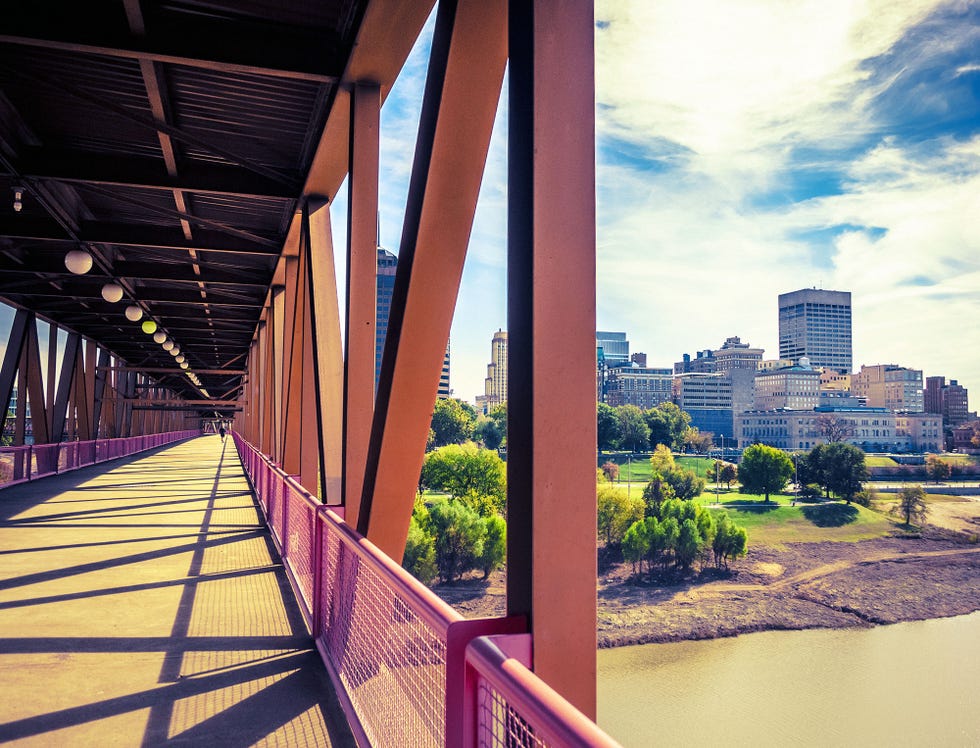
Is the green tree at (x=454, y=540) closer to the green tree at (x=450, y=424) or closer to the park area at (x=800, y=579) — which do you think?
the park area at (x=800, y=579)

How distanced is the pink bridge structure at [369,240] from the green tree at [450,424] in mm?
83771

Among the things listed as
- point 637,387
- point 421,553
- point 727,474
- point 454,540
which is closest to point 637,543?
point 454,540

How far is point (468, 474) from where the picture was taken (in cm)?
7850

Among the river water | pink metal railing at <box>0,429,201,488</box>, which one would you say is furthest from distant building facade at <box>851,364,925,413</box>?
pink metal railing at <box>0,429,201,488</box>

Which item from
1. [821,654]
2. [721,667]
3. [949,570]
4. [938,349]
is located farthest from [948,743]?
[938,349]

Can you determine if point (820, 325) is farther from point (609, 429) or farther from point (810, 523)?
point (810, 523)

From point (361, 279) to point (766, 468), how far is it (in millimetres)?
95787

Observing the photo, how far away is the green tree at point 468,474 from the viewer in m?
77.5

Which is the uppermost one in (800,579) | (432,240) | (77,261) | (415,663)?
(77,261)

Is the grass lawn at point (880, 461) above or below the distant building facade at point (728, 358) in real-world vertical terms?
below

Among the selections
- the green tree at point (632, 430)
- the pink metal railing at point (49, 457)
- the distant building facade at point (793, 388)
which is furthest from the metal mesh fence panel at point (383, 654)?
the distant building facade at point (793, 388)

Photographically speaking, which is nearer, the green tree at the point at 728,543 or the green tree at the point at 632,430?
the green tree at the point at 728,543

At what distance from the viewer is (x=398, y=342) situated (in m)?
3.27

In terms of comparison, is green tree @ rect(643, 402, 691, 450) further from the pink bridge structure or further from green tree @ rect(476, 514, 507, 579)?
the pink bridge structure
